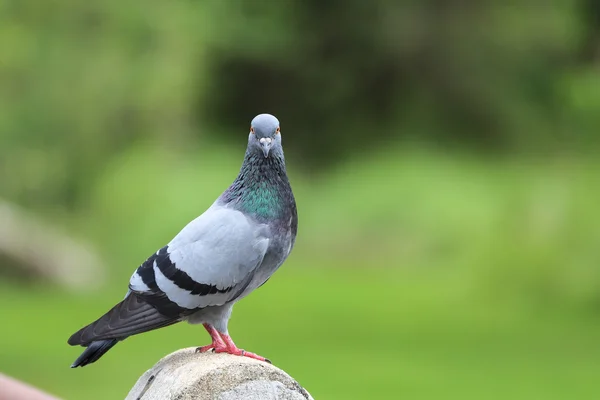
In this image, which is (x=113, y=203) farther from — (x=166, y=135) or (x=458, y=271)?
(x=166, y=135)

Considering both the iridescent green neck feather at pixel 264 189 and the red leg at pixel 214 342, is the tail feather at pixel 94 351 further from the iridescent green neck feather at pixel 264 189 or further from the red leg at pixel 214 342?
the iridescent green neck feather at pixel 264 189

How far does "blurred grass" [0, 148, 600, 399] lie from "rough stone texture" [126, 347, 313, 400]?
5.26 m

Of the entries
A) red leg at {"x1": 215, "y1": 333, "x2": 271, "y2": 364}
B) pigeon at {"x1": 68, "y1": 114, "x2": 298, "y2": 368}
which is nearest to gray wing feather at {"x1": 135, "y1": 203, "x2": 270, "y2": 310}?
pigeon at {"x1": 68, "y1": 114, "x2": 298, "y2": 368}

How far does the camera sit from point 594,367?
32.1ft

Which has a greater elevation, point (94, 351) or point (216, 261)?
point (216, 261)

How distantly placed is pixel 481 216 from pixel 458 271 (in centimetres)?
261

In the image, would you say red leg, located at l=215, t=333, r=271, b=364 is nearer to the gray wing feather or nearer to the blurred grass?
the gray wing feather

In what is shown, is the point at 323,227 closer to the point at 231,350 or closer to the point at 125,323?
the point at 231,350

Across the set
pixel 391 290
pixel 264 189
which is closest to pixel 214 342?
pixel 264 189

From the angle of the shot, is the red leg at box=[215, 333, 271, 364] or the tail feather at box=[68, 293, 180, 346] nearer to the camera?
the tail feather at box=[68, 293, 180, 346]

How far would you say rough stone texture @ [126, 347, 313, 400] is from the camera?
128 inches

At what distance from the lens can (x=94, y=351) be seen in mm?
3350

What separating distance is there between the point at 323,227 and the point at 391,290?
2761mm

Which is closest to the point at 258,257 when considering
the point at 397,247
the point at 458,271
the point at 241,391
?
the point at 241,391
